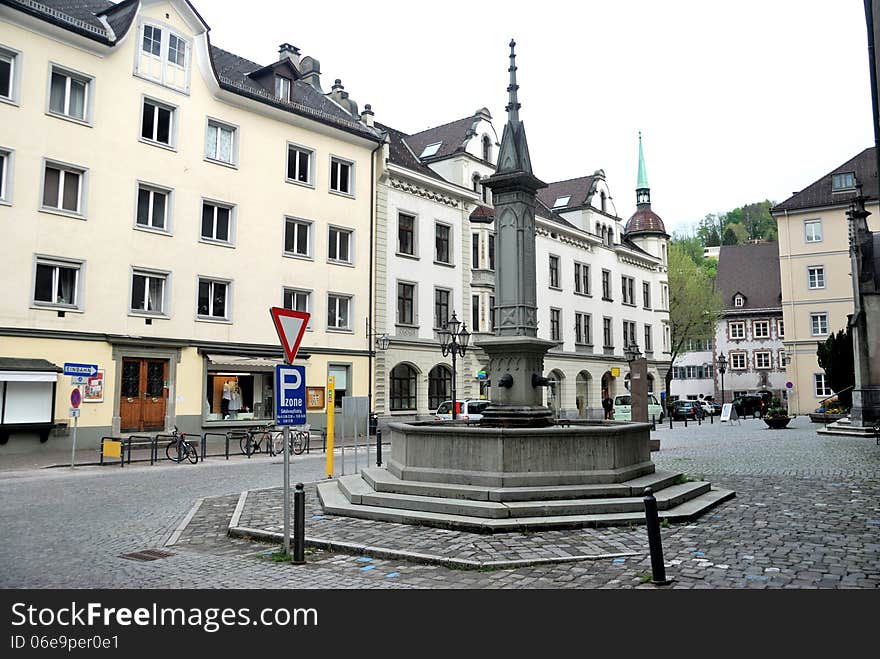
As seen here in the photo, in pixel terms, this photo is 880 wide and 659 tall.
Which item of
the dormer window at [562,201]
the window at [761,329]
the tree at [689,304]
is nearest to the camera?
the dormer window at [562,201]

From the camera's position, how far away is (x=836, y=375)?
1380 inches

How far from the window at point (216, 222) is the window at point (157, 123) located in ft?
8.87

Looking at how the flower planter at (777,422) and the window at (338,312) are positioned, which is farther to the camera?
the flower planter at (777,422)

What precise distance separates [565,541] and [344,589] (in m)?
2.95

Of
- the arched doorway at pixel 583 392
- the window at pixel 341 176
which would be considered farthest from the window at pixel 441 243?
the arched doorway at pixel 583 392

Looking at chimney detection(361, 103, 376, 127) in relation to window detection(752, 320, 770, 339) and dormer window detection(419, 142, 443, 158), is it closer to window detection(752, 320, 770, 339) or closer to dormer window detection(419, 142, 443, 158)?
dormer window detection(419, 142, 443, 158)

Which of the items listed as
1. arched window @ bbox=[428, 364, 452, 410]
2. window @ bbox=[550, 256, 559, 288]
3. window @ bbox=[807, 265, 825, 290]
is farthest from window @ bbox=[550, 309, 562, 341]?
window @ bbox=[807, 265, 825, 290]

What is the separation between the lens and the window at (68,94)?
22.8m

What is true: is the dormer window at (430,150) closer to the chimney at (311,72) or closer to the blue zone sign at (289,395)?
the chimney at (311,72)

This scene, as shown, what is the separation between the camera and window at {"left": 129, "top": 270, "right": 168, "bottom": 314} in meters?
24.5

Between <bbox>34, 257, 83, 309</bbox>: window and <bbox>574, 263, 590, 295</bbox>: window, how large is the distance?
32326mm

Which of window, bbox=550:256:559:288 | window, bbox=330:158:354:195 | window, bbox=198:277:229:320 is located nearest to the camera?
window, bbox=198:277:229:320

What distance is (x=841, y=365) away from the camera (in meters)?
34.8

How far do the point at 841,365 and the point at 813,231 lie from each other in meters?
24.3
